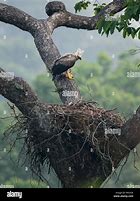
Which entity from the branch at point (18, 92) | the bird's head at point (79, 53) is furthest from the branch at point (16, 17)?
the branch at point (18, 92)

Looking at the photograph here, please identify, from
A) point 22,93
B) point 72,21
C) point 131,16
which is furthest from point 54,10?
point 131,16

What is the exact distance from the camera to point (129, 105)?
31.6ft

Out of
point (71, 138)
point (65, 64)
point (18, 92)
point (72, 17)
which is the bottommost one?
point (71, 138)

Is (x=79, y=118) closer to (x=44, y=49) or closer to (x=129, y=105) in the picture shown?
(x=44, y=49)

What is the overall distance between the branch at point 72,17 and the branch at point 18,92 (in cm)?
148

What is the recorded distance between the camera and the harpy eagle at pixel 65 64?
5160mm

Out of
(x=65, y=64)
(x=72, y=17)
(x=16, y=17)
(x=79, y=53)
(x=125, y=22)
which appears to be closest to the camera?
(x=125, y=22)

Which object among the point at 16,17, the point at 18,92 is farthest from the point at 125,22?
the point at 16,17

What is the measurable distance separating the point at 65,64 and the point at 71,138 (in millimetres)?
739

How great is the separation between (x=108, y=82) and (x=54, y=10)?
14.6ft

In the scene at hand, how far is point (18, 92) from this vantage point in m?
A: 4.64

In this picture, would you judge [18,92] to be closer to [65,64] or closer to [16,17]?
[65,64]

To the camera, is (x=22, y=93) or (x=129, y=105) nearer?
(x=22, y=93)
